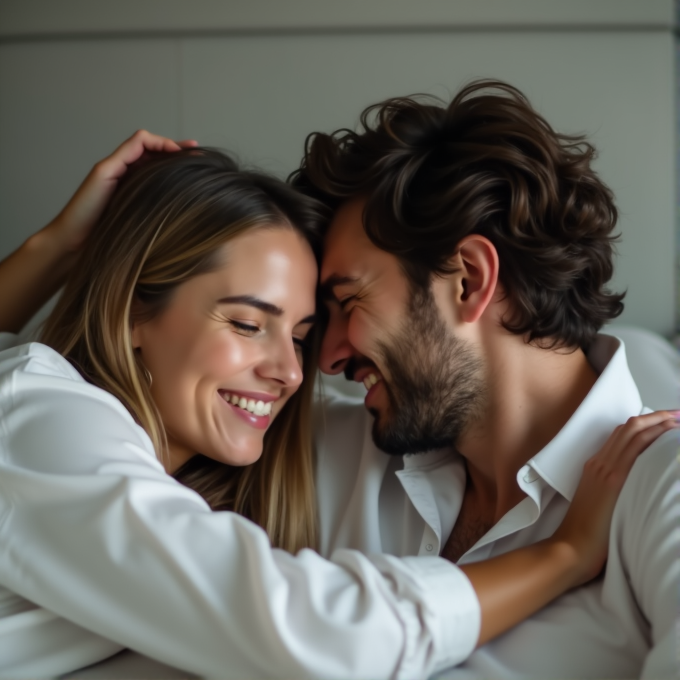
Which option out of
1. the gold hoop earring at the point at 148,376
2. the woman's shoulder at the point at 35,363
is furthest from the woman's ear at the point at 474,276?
the woman's shoulder at the point at 35,363

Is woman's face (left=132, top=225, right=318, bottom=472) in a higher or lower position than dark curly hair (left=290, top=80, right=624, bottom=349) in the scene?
lower

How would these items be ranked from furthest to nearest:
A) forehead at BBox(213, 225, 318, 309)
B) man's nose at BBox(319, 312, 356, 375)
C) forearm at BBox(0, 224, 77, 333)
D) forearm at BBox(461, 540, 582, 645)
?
forearm at BBox(0, 224, 77, 333) → man's nose at BBox(319, 312, 356, 375) → forehead at BBox(213, 225, 318, 309) → forearm at BBox(461, 540, 582, 645)

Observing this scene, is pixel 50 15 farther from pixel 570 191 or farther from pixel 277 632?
pixel 277 632

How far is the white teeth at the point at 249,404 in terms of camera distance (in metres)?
1.40

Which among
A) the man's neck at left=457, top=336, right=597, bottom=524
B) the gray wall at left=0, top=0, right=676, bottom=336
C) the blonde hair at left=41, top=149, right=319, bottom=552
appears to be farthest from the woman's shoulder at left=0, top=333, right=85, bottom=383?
the gray wall at left=0, top=0, right=676, bottom=336

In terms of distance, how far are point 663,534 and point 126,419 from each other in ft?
2.61

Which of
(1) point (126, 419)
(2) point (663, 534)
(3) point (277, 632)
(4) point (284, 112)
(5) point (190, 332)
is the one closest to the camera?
(3) point (277, 632)

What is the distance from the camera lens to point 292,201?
150 cm

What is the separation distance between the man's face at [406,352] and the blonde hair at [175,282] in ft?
0.52

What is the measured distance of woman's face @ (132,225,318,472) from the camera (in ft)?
4.38

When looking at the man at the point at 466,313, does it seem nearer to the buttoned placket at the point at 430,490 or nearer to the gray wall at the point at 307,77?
the buttoned placket at the point at 430,490

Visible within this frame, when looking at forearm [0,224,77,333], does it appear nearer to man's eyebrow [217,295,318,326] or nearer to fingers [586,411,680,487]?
man's eyebrow [217,295,318,326]

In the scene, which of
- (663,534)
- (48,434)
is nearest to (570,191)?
(663,534)

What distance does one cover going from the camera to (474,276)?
1412mm
